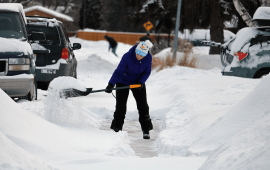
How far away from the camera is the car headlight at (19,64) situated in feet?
20.5

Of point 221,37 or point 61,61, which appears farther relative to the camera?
point 221,37

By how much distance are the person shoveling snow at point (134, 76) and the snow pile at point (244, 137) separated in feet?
4.76

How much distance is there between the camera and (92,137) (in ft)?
16.2

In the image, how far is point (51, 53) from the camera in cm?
852

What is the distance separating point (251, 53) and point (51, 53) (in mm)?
4431

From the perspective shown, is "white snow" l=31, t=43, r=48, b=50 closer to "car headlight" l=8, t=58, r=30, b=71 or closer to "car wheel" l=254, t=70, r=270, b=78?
"car headlight" l=8, t=58, r=30, b=71

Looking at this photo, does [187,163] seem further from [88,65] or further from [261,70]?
[88,65]

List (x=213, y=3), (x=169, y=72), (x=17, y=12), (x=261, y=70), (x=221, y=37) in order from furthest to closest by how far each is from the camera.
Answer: (x=221, y=37) → (x=213, y=3) → (x=169, y=72) → (x=261, y=70) → (x=17, y=12)

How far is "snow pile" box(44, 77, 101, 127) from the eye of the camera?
530 centimetres

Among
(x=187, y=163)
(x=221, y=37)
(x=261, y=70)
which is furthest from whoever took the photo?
(x=221, y=37)

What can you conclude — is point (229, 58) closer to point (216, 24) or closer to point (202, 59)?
point (202, 59)

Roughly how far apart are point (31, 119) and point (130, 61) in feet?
5.58

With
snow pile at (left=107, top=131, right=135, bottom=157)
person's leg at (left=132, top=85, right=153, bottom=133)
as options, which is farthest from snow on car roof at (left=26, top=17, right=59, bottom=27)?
snow pile at (left=107, top=131, right=135, bottom=157)

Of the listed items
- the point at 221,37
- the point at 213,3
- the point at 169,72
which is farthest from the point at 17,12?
the point at 221,37
